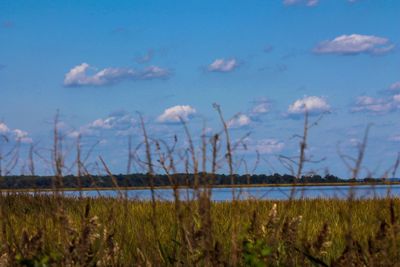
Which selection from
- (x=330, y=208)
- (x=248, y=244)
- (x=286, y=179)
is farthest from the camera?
(x=330, y=208)

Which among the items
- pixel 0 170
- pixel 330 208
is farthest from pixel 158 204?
pixel 0 170

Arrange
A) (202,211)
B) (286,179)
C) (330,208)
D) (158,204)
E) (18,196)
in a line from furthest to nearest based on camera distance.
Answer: (18,196), (158,204), (330,208), (286,179), (202,211)

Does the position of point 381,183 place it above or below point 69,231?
above

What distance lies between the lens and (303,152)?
15.2 feet

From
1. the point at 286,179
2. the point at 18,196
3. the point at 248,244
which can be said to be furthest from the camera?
the point at 18,196

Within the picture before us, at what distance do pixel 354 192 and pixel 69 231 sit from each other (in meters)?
1.94

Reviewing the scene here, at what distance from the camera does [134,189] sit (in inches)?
206

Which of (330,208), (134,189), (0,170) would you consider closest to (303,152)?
(134,189)

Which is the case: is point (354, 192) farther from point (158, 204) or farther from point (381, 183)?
point (158, 204)

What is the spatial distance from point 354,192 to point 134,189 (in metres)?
1.75

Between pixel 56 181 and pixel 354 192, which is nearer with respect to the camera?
pixel 354 192

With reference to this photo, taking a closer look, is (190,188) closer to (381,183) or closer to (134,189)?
(134,189)

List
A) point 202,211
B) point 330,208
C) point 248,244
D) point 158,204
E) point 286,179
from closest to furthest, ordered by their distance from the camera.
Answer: point 202,211, point 248,244, point 286,179, point 330,208, point 158,204

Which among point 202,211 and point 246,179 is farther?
point 246,179
